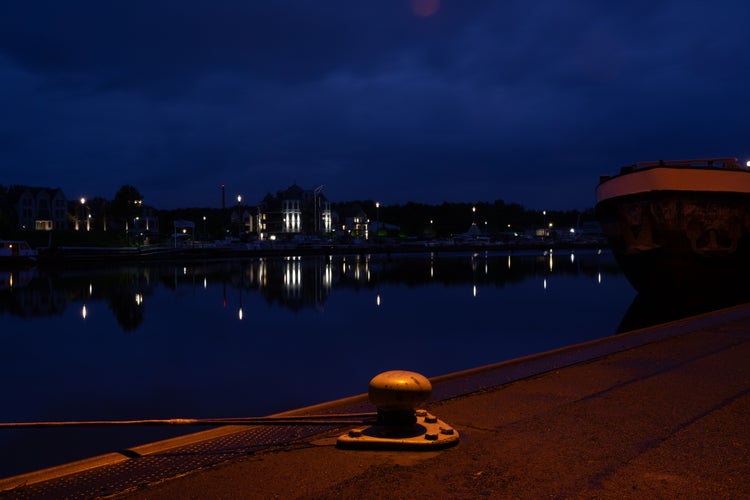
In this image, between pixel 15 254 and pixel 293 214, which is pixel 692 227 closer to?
pixel 15 254

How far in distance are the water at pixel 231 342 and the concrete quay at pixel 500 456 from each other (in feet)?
10.9

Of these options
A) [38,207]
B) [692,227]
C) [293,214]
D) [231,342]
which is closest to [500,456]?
[231,342]

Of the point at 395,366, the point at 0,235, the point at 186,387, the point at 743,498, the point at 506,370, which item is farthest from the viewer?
the point at 0,235

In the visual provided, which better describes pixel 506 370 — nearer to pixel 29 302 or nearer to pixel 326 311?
pixel 326 311

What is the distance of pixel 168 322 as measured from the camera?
2145cm

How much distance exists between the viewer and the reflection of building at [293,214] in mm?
132125

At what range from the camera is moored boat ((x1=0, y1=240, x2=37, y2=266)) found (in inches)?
2277

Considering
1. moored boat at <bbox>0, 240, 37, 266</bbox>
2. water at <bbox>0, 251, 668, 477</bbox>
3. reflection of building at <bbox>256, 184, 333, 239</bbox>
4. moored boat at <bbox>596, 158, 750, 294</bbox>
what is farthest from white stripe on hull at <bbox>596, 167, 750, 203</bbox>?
reflection of building at <bbox>256, 184, 333, 239</bbox>

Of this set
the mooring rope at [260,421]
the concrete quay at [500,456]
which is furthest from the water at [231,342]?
the concrete quay at [500,456]

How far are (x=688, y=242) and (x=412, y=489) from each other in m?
19.5

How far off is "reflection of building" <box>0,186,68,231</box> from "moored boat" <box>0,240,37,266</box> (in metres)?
45.4

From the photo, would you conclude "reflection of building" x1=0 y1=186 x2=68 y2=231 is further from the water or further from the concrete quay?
the concrete quay

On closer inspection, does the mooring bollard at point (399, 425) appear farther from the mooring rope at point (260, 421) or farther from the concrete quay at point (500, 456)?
the mooring rope at point (260, 421)

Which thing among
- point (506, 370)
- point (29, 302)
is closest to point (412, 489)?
point (506, 370)
